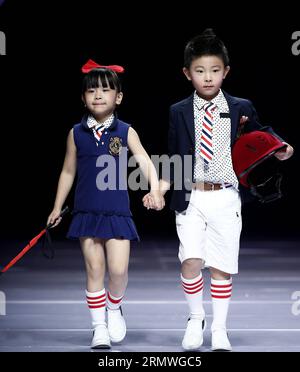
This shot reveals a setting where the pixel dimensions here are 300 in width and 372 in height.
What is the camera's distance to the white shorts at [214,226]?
15.9 ft

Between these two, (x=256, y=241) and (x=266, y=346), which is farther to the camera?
(x=256, y=241)

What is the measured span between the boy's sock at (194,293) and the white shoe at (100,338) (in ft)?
1.30

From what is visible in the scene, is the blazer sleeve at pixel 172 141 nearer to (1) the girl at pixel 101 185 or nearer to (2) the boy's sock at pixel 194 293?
(1) the girl at pixel 101 185

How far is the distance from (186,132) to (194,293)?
0.72 meters

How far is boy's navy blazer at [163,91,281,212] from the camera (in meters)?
4.84

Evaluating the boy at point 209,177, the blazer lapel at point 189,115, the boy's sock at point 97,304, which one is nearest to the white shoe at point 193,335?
the boy at point 209,177

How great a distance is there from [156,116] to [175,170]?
14.0 feet

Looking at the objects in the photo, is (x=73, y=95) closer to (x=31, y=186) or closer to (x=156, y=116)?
(x=156, y=116)

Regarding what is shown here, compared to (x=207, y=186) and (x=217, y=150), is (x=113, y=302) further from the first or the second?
(x=217, y=150)

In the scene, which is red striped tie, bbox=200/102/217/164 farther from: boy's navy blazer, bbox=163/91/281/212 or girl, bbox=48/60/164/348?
girl, bbox=48/60/164/348

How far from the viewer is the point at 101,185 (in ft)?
16.0

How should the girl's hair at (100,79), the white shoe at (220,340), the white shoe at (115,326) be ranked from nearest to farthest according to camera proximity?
the white shoe at (220,340)
the girl's hair at (100,79)
the white shoe at (115,326)

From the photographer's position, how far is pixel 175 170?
4.88m

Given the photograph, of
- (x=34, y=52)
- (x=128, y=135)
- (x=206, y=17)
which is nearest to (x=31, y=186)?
(x=34, y=52)
